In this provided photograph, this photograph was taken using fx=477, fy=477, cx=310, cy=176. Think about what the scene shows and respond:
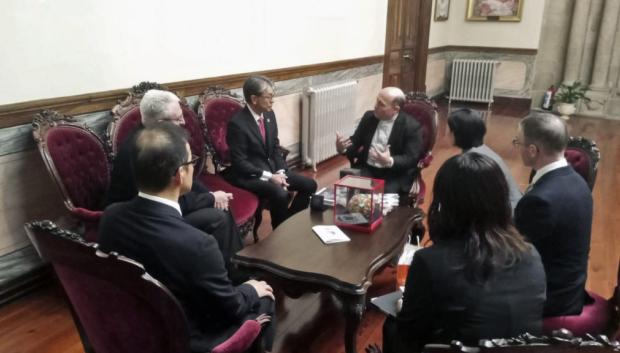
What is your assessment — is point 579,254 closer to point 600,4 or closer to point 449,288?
point 449,288

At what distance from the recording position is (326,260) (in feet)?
7.02

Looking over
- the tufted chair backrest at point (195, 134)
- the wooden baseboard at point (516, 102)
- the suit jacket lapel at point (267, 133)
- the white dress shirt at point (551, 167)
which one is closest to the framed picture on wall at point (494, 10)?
the wooden baseboard at point (516, 102)

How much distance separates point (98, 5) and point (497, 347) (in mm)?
2806

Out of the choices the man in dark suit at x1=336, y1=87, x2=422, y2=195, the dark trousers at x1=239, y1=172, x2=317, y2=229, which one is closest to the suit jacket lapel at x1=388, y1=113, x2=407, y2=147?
the man in dark suit at x1=336, y1=87, x2=422, y2=195

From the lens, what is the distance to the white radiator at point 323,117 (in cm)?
482

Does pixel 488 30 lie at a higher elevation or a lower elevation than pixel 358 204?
higher

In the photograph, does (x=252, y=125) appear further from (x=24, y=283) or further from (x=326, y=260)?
(x=24, y=283)

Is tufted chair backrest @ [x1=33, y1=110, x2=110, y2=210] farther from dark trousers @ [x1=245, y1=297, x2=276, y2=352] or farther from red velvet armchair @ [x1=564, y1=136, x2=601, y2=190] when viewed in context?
red velvet armchair @ [x1=564, y1=136, x2=601, y2=190]

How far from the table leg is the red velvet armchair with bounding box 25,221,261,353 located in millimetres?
869

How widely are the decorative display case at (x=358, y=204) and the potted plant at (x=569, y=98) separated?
6.53m

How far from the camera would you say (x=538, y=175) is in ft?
6.52

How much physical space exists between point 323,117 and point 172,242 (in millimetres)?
3687

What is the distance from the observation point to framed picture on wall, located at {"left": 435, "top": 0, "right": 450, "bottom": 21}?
316 inches

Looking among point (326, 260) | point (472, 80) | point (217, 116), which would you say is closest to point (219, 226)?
point (326, 260)
